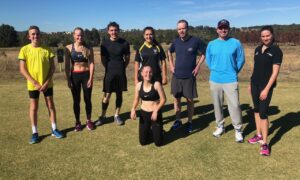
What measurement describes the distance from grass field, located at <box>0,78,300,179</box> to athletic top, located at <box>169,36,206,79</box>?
4.54 ft

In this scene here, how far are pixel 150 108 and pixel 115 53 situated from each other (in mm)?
1745

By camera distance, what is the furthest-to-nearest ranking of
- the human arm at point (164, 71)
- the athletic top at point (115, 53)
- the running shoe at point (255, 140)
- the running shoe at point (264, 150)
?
the athletic top at point (115, 53) → the human arm at point (164, 71) → the running shoe at point (255, 140) → the running shoe at point (264, 150)

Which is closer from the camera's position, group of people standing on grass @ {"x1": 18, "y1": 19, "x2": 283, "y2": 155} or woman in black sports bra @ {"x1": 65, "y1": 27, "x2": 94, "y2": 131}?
group of people standing on grass @ {"x1": 18, "y1": 19, "x2": 283, "y2": 155}

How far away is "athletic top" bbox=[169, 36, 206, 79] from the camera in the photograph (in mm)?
6676

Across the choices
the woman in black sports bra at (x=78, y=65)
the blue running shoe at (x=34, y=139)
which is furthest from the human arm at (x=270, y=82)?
the blue running shoe at (x=34, y=139)

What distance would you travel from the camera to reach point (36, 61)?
6121 mm

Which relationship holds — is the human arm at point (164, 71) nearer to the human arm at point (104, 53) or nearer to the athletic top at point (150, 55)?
the athletic top at point (150, 55)

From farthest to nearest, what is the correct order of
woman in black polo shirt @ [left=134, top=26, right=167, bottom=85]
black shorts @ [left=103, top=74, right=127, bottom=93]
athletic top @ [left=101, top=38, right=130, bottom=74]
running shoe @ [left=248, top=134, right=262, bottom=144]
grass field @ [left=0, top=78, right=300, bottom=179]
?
black shorts @ [left=103, top=74, right=127, bottom=93] → athletic top @ [left=101, top=38, right=130, bottom=74] → woman in black polo shirt @ [left=134, top=26, right=167, bottom=85] → running shoe @ [left=248, top=134, right=262, bottom=144] → grass field @ [left=0, top=78, right=300, bottom=179]

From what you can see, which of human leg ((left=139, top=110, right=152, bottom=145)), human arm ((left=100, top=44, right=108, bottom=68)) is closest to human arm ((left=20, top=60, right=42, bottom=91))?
human arm ((left=100, top=44, right=108, bottom=68))

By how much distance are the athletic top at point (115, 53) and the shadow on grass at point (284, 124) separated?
3694 millimetres

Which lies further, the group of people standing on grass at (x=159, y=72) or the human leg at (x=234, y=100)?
the human leg at (x=234, y=100)

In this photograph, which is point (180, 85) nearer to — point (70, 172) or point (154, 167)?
point (154, 167)

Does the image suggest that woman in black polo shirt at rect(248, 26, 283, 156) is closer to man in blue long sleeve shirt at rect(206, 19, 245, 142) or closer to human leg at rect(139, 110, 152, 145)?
man in blue long sleeve shirt at rect(206, 19, 245, 142)

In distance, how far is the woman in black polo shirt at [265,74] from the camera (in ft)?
17.7
